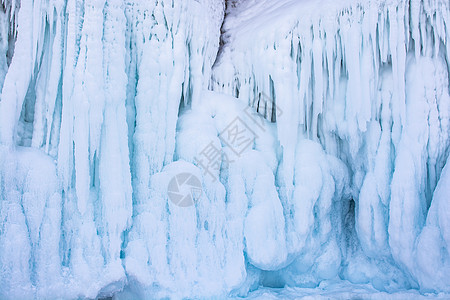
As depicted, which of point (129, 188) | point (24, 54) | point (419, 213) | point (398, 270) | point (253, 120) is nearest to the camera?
point (24, 54)

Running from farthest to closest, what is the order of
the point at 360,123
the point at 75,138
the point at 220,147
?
the point at 220,147 < the point at 360,123 < the point at 75,138

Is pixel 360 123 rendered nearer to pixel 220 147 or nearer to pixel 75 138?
pixel 220 147

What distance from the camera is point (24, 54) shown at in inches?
191

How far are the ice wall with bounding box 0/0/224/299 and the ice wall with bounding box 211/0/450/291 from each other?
6.36ft

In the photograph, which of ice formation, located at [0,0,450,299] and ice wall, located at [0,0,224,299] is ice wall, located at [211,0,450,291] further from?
ice wall, located at [0,0,224,299]

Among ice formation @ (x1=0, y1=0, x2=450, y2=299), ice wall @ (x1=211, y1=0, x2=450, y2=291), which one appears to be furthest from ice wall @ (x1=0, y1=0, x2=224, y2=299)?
ice wall @ (x1=211, y1=0, x2=450, y2=291)

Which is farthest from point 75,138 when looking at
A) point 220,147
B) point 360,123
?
point 360,123

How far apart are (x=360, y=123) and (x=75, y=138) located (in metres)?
4.06

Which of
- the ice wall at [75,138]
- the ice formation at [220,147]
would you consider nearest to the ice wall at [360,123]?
the ice formation at [220,147]

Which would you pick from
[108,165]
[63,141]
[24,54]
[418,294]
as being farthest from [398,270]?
[24,54]

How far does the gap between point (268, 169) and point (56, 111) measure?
3173 mm

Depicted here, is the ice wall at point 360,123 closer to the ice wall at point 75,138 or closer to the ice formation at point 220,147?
the ice formation at point 220,147

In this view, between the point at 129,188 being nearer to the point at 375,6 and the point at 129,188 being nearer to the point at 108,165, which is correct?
the point at 108,165

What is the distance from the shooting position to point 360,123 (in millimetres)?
6102
